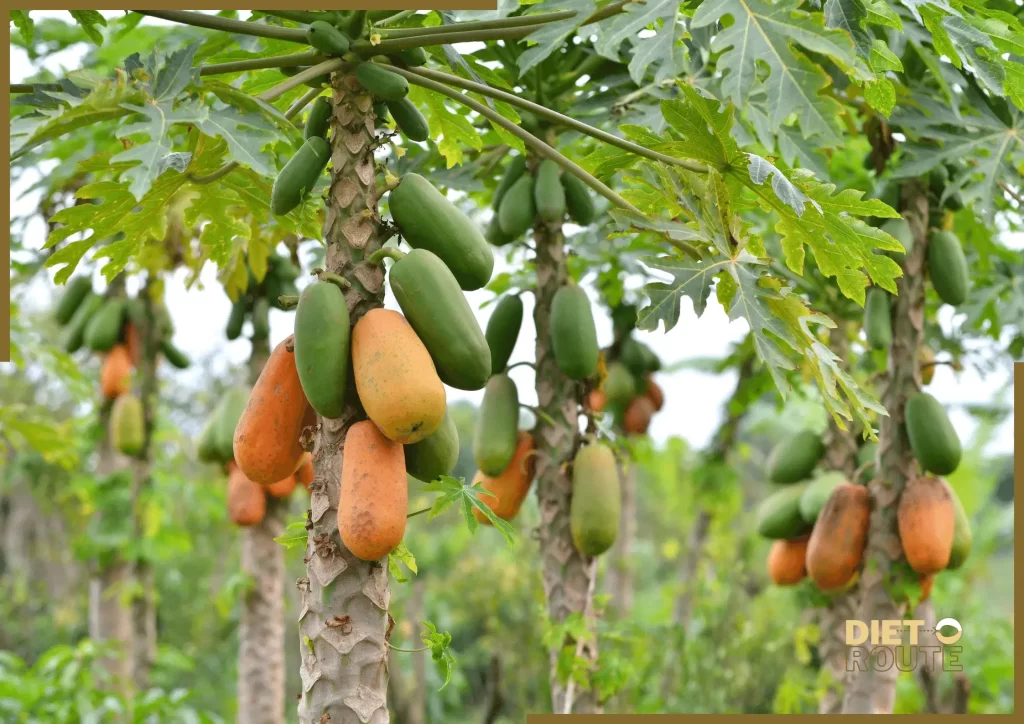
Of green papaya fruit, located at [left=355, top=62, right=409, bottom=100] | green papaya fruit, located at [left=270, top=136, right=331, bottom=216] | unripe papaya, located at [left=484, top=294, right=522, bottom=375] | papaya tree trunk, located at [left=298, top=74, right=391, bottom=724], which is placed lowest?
papaya tree trunk, located at [left=298, top=74, right=391, bottom=724]

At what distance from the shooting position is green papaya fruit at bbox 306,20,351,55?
213cm

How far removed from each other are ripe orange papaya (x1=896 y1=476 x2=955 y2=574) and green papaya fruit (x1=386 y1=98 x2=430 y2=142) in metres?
1.99

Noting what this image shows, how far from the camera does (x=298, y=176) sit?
84.5 inches

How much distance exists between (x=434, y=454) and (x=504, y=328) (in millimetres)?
1199

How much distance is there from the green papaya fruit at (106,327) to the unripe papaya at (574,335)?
2919 mm

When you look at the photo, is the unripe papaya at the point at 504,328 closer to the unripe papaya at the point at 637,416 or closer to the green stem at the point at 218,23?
the green stem at the point at 218,23

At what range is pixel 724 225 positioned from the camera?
238 centimetres

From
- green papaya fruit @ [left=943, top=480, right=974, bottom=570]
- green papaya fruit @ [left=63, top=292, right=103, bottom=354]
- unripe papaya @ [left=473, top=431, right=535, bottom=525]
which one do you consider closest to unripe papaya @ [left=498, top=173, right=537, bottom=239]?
unripe papaya @ [left=473, top=431, right=535, bottom=525]

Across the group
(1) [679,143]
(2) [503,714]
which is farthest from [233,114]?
(2) [503,714]

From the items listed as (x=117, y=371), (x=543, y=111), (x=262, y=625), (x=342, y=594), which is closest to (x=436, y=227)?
(x=543, y=111)

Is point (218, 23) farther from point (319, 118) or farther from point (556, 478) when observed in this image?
point (556, 478)

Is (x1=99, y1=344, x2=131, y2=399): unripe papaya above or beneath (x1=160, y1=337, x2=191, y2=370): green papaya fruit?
beneath

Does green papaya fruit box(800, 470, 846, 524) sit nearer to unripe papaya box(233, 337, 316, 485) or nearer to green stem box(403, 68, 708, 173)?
green stem box(403, 68, 708, 173)

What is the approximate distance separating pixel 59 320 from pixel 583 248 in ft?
9.58
